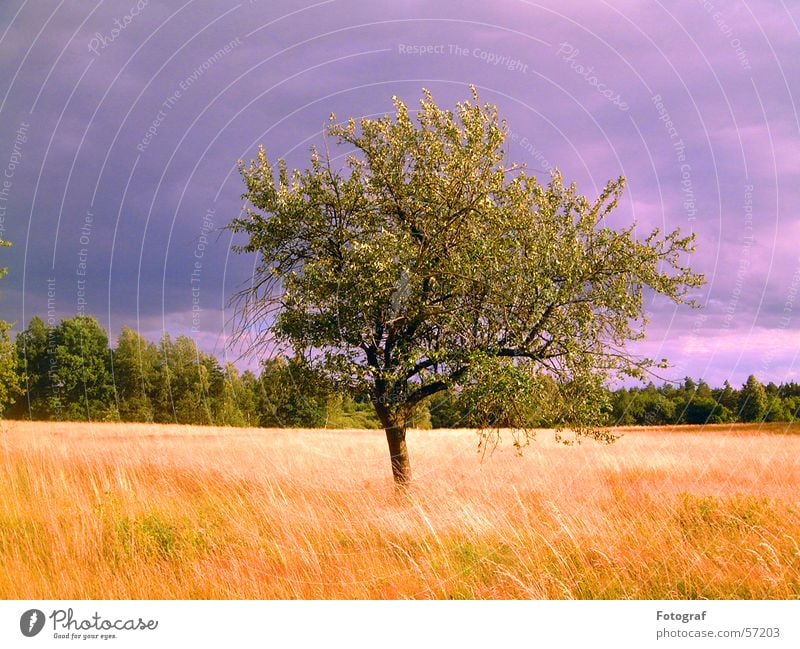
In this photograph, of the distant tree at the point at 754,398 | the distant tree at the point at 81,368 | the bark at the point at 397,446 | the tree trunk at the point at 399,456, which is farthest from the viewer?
the distant tree at the point at 81,368

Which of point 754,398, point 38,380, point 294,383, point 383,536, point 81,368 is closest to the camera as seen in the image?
point 383,536

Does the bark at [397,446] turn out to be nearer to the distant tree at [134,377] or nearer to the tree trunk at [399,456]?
the tree trunk at [399,456]

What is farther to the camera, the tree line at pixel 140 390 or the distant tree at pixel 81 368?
the distant tree at pixel 81 368

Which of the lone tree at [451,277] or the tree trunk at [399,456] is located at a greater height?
the lone tree at [451,277]

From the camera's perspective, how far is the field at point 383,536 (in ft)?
28.2

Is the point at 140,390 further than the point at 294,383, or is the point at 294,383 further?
the point at 140,390

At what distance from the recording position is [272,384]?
51.3 feet

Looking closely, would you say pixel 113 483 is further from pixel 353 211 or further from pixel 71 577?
pixel 353 211

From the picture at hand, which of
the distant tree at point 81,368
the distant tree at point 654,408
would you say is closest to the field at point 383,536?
the distant tree at point 654,408

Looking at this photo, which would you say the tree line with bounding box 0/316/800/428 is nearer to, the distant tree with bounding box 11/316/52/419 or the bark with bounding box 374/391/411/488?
the distant tree with bounding box 11/316/52/419

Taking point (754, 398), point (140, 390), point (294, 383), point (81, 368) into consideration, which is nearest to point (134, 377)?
point (140, 390)

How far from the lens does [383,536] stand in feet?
34.8

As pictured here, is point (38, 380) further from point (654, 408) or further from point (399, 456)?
point (654, 408)

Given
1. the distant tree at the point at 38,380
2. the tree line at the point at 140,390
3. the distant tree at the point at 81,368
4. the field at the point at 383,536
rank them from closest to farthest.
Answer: the field at the point at 383,536 < the tree line at the point at 140,390 < the distant tree at the point at 81,368 < the distant tree at the point at 38,380
